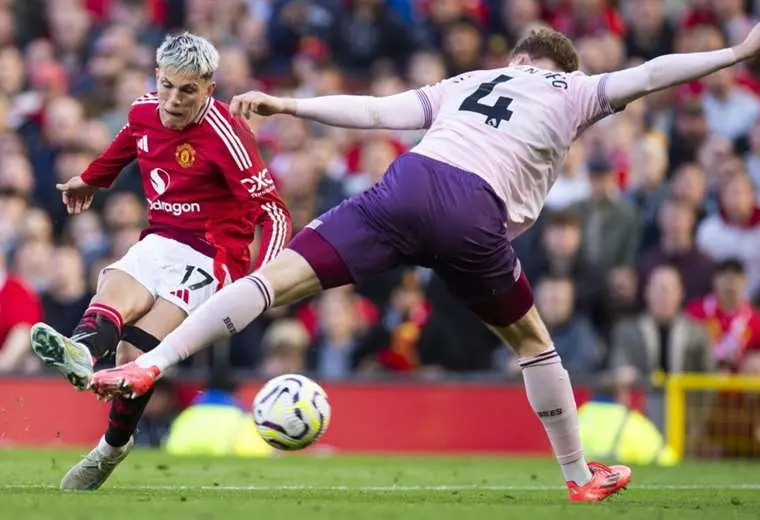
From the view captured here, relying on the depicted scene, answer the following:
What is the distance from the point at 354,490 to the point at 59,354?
7.49ft

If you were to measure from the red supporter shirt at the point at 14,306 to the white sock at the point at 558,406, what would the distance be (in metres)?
7.25

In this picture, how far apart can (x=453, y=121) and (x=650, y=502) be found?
2.22m

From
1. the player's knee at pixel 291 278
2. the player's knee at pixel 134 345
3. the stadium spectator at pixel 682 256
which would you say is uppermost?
the player's knee at pixel 291 278

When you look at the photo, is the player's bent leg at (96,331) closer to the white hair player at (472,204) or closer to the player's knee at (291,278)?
the white hair player at (472,204)

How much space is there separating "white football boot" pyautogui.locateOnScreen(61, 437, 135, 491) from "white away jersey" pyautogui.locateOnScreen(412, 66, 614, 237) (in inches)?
87.4

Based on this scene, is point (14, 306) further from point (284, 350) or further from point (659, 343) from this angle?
point (659, 343)

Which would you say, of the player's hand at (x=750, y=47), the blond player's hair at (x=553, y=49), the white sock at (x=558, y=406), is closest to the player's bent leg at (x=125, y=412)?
the white sock at (x=558, y=406)

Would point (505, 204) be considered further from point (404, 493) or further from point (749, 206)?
point (749, 206)

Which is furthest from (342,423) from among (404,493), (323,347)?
(404,493)

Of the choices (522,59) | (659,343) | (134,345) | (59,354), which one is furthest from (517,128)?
(659,343)

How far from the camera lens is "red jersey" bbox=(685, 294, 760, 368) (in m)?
14.4

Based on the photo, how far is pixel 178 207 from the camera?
345 inches

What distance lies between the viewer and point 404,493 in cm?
902

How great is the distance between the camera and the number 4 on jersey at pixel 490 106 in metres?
7.96
